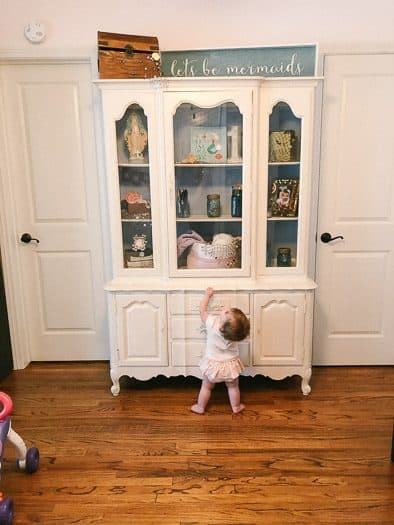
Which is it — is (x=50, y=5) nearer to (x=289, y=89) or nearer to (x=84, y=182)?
(x=84, y=182)

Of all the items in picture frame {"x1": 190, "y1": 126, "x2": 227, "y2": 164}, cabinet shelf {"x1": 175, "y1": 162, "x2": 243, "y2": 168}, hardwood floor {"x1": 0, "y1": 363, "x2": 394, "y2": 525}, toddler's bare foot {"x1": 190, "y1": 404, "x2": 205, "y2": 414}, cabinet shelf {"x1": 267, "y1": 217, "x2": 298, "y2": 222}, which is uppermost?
picture frame {"x1": 190, "y1": 126, "x2": 227, "y2": 164}

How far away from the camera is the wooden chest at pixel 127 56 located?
98.4 inches

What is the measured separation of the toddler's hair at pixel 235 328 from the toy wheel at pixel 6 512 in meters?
1.25

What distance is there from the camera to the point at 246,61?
2736 millimetres

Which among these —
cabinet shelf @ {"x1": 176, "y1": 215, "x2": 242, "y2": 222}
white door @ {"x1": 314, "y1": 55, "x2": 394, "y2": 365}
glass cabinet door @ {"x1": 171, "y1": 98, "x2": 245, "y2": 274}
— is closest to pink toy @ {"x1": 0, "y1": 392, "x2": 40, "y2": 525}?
glass cabinet door @ {"x1": 171, "y1": 98, "x2": 245, "y2": 274}

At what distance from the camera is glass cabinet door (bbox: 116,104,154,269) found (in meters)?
2.62

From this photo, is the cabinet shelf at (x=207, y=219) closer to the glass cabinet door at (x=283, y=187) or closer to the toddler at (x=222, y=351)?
the glass cabinet door at (x=283, y=187)

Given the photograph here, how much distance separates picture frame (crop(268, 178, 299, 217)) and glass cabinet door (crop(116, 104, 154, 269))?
73 centimetres

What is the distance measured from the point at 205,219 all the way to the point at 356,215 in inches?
40.1

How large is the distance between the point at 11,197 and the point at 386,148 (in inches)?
96.2

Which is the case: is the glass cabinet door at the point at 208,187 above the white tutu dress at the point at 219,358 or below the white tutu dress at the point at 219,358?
above

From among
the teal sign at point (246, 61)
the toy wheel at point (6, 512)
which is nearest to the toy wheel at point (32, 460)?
the toy wheel at point (6, 512)

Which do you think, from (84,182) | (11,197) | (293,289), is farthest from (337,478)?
(11,197)

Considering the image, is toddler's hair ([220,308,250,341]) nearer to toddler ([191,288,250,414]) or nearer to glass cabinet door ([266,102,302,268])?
toddler ([191,288,250,414])
